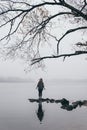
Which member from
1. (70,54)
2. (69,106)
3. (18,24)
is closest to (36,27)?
(18,24)

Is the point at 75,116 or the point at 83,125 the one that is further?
the point at 75,116

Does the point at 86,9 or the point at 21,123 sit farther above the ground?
the point at 86,9

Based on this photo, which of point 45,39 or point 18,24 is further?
point 45,39

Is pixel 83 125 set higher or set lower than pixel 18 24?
lower

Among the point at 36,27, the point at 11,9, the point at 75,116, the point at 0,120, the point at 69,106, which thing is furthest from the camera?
the point at 69,106

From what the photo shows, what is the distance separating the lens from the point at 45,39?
941 inches

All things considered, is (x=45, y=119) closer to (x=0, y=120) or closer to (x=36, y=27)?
(x=0, y=120)

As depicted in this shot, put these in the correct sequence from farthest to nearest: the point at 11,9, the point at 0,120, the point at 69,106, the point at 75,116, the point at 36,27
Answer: the point at 69,106, the point at 75,116, the point at 0,120, the point at 36,27, the point at 11,9

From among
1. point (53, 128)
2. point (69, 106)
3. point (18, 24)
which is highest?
point (18, 24)

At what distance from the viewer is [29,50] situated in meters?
23.5

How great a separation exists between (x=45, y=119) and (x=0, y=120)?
10.2 feet

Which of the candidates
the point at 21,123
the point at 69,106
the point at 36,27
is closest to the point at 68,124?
the point at 21,123

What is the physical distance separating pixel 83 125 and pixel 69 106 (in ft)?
42.9

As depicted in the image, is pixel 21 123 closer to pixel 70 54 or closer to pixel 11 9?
pixel 70 54
